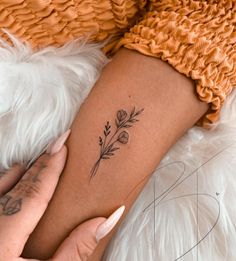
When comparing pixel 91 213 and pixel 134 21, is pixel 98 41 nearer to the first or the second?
pixel 134 21

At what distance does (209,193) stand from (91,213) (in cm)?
13

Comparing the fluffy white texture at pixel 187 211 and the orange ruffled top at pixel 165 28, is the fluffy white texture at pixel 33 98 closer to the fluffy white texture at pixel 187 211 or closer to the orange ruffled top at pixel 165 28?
the orange ruffled top at pixel 165 28

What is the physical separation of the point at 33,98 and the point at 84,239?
167 mm

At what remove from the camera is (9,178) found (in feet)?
1.66

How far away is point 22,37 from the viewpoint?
0.52 metres

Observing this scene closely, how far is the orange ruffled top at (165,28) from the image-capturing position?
18.7 inches

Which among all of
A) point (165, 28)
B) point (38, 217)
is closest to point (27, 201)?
point (38, 217)

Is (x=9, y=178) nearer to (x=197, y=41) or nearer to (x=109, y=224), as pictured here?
(x=109, y=224)

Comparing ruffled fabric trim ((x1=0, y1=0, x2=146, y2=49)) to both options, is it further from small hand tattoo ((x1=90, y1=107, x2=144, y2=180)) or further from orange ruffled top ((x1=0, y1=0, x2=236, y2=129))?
small hand tattoo ((x1=90, y1=107, x2=144, y2=180))

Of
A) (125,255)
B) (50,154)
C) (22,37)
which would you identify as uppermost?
(22,37)

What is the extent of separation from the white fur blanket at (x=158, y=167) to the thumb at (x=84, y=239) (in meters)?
0.04

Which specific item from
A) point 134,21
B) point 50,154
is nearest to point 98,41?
point 134,21

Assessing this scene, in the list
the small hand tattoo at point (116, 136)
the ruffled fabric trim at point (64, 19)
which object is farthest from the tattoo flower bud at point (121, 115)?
the ruffled fabric trim at point (64, 19)

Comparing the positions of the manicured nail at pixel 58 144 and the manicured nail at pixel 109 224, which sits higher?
the manicured nail at pixel 58 144
